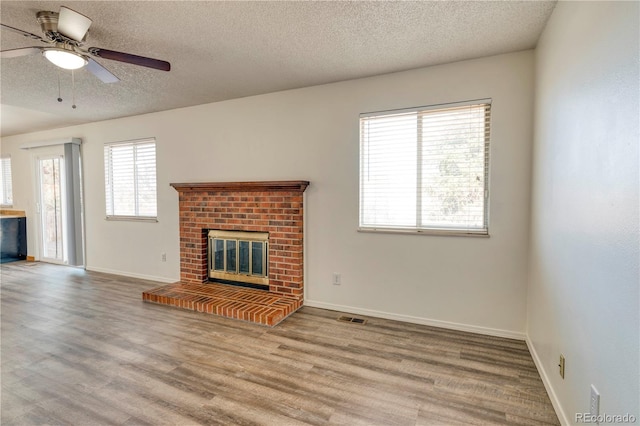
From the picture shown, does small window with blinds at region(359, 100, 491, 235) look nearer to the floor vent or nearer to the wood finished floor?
the floor vent

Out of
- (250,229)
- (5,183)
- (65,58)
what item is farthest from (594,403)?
(5,183)

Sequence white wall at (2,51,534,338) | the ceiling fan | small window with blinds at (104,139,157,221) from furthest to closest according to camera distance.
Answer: small window with blinds at (104,139,157,221), white wall at (2,51,534,338), the ceiling fan

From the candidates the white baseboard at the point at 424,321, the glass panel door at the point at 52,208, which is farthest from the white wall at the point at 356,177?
the glass panel door at the point at 52,208

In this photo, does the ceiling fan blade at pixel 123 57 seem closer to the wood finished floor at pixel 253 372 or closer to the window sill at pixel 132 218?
the wood finished floor at pixel 253 372

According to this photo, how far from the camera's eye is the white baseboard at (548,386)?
172cm

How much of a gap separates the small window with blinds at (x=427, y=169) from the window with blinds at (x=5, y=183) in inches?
308

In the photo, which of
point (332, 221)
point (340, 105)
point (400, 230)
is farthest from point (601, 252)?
point (340, 105)

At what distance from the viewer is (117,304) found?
367 cm

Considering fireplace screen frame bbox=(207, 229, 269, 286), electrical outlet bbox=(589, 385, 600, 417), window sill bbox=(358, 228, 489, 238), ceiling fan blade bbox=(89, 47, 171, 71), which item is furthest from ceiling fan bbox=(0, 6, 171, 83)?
electrical outlet bbox=(589, 385, 600, 417)

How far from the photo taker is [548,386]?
1.99m

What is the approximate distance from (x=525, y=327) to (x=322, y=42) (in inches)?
118

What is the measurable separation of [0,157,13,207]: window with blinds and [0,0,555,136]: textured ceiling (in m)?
4.14

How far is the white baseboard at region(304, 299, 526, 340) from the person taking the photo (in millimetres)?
2770

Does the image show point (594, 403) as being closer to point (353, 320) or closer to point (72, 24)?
point (353, 320)
